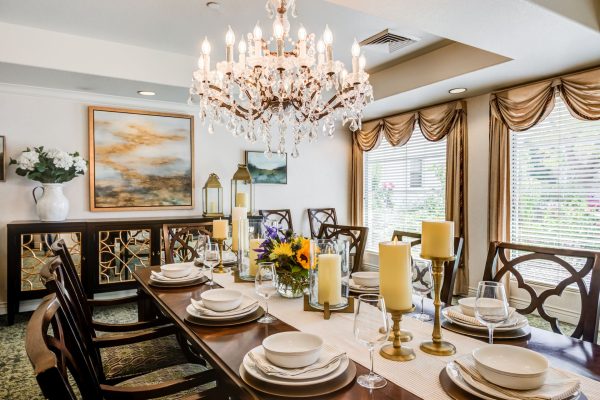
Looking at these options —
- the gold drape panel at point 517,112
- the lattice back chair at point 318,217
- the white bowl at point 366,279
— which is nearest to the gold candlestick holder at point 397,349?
the white bowl at point 366,279

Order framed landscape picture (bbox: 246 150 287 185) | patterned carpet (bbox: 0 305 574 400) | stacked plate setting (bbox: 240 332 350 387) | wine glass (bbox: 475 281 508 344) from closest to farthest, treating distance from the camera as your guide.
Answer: stacked plate setting (bbox: 240 332 350 387) → wine glass (bbox: 475 281 508 344) → patterned carpet (bbox: 0 305 574 400) → framed landscape picture (bbox: 246 150 287 185)

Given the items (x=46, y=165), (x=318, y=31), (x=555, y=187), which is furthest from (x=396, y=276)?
(x=46, y=165)

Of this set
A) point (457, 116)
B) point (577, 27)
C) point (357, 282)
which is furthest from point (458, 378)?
point (457, 116)

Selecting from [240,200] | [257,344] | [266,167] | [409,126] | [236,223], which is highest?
[409,126]

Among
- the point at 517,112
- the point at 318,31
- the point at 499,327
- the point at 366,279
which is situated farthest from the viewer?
the point at 517,112

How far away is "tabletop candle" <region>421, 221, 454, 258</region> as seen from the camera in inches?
47.8

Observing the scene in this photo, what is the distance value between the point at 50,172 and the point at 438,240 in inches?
143

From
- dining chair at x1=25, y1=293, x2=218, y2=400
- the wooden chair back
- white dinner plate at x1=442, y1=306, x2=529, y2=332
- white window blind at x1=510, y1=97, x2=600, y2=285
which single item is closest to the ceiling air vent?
white window blind at x1=510, y1=97, x2=600, y2=285

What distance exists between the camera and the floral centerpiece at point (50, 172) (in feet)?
11.7

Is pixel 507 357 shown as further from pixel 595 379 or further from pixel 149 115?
pixel 149 115

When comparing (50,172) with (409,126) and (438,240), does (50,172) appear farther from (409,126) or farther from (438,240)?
(409,126)

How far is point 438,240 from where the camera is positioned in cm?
122

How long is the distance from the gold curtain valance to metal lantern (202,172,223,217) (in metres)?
2.21

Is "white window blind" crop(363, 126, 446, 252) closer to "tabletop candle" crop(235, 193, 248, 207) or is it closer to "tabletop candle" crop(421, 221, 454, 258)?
"tabletop candle" crop(235, 193, 248, 207)
